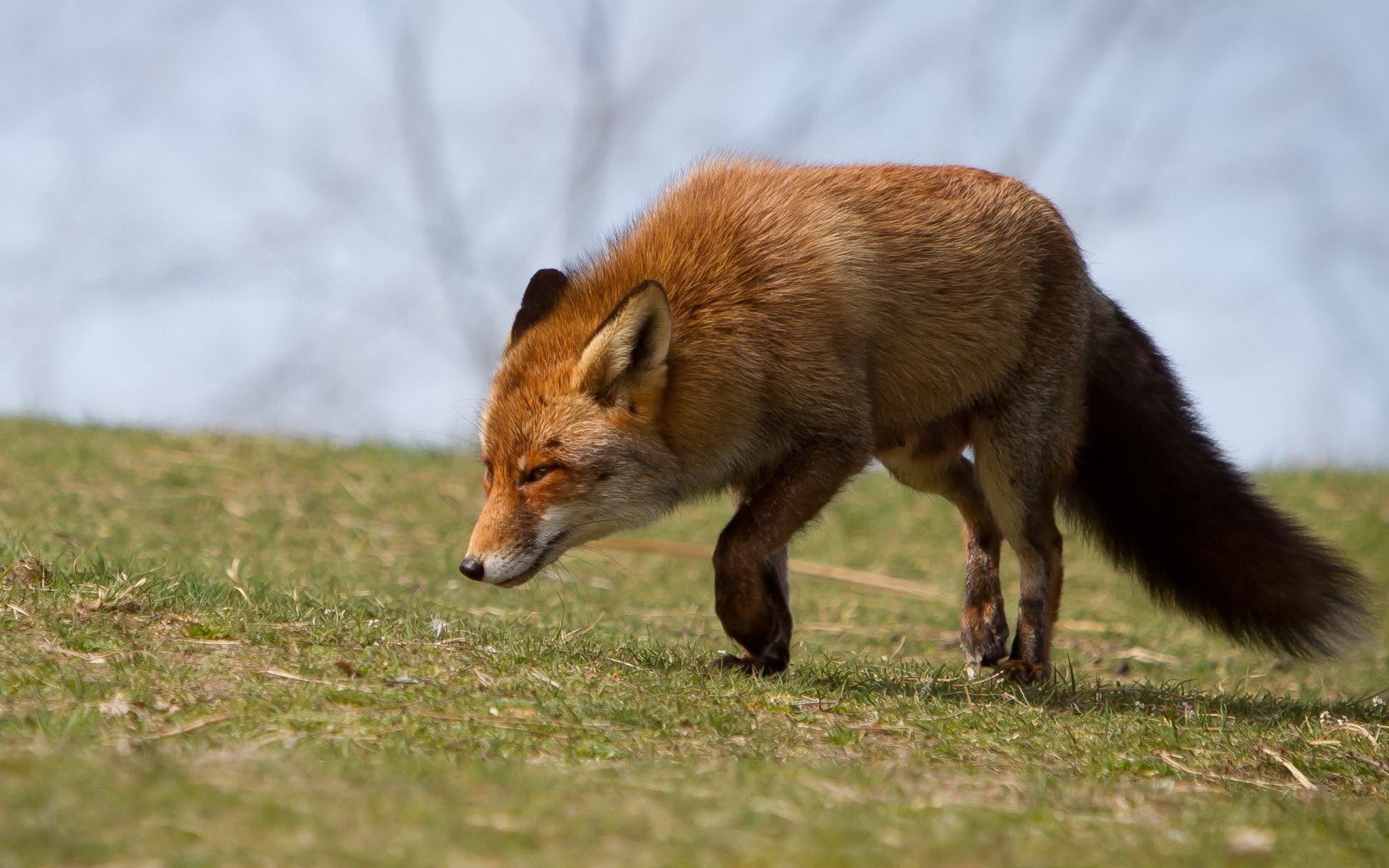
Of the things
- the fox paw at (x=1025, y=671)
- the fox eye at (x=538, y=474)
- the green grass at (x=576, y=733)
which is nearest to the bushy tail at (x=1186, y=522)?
the green grass at (x=576, y=733)

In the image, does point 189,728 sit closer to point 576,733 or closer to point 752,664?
point 576,733

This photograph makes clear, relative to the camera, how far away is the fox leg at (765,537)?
514cm

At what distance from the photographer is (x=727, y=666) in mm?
5191

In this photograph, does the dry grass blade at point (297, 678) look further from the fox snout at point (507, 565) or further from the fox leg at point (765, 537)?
the fox leg at point (765, 537)

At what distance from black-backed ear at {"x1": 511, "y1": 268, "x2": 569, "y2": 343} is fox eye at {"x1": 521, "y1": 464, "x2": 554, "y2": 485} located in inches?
30.7

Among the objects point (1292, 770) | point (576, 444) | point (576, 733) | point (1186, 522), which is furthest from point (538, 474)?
point (1186, 522)

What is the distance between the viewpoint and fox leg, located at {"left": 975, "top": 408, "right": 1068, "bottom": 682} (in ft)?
19.8

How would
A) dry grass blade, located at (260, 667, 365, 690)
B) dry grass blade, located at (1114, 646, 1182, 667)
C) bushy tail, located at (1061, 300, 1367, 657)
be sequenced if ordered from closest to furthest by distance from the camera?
dry grass blade, located at (260, 667, 365, 690) → bushy tail, located at (1061, 300, 1367, 657) → dry grass blade, located at (1114, 646, 1182, 667)

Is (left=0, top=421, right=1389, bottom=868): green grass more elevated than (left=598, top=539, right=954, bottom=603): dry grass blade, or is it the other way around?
(left=598, top=539, right=954, bottom=603): dry grass blade

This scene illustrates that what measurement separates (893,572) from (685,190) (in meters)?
4.68

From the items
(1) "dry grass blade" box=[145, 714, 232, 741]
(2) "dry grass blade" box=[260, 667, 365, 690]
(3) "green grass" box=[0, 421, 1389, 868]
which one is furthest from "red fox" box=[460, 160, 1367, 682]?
(1) "dry grass blade" box=[145, 714, 232, 741]

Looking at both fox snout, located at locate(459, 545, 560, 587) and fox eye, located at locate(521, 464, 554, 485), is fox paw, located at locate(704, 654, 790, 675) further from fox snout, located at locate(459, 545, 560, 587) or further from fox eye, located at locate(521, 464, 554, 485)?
fox eye, located at locate(521, 464, 554, 485)

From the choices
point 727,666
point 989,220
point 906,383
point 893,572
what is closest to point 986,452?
point 906,383

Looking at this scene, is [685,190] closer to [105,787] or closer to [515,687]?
[515,687]
